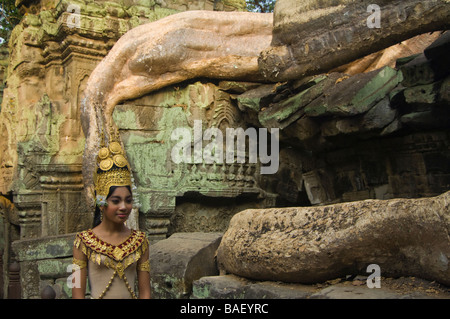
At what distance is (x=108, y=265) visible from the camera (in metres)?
2.48

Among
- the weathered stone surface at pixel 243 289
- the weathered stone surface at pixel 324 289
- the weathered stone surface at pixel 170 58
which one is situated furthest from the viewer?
the weathered stone surface at pixel 170 58

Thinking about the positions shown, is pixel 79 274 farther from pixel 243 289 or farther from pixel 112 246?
pixel 243 289

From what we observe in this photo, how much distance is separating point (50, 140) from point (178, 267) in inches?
162


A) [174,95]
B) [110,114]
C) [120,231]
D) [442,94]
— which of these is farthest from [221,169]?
[120,231]

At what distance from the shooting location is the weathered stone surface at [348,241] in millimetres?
2379

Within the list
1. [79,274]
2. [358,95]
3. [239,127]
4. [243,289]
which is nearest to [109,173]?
[79,274]

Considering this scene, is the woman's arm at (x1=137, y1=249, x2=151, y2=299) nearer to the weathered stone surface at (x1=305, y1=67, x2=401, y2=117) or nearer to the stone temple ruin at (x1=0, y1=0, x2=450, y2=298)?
the stone temple ruin at (x1=0, y1=0, x2=450, y2=298)

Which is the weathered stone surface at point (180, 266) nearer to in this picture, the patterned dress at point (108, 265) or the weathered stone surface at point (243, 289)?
the weathered stone surface at point (243, 289)

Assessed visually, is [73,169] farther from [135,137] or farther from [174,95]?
[174,95]

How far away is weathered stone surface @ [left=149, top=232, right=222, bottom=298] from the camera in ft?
11.3

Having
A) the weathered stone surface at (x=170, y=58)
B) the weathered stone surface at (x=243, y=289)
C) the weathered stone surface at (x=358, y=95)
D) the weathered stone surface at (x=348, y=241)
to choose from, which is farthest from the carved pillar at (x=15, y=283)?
the weathered stone surface at (x=358, y=95)

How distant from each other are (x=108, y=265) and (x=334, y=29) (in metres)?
2.61

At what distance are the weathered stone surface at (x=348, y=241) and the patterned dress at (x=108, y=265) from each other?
835mm

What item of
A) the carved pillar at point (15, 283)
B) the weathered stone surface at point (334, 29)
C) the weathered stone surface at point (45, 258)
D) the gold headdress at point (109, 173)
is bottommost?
the carved pillar at point (15, 283)
